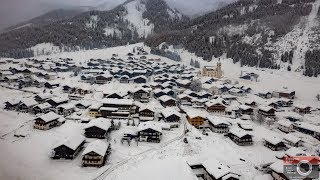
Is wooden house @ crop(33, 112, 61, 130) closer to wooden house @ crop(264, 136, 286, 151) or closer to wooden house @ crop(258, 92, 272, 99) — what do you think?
wooden house @ crop(264, 136, 286, 151)

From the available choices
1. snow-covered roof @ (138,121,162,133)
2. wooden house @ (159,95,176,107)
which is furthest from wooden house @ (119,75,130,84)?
snow-covered roof @ (138,121,162,133)

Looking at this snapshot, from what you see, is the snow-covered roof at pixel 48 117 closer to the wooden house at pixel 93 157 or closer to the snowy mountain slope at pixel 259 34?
the wooden house at pixel 93 157

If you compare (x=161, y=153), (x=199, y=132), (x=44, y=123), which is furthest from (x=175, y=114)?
(x=44, y=123)

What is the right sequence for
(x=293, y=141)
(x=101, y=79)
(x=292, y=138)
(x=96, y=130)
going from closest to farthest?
1. (x=96, y=130)
2. (x=293, y=141)
3. (x=292, y=138)
4. (x=101, y=79)

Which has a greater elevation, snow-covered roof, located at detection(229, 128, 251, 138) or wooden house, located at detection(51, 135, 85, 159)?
wooden house, located at detection(51, 135, 85, 159)

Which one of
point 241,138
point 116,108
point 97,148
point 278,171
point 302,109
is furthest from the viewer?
point 302,109

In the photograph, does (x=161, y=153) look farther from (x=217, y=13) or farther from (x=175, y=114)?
(x=217, y=13)

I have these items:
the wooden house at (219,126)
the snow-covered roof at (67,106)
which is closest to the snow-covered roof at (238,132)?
the wooden house at (219,126)

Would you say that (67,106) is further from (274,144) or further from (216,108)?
(274,144)

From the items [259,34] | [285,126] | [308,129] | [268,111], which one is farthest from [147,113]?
[259,34]
